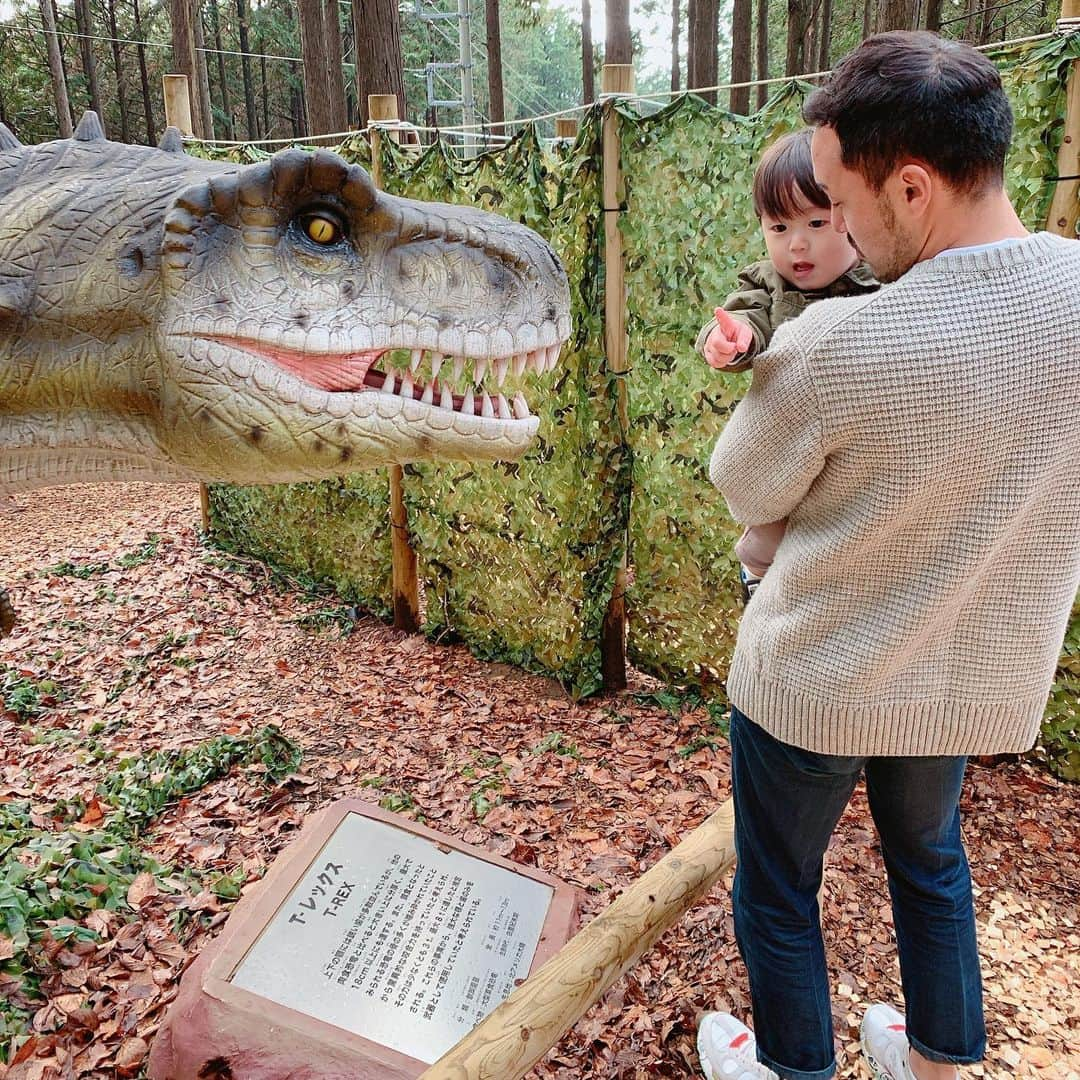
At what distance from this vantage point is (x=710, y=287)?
154 inches

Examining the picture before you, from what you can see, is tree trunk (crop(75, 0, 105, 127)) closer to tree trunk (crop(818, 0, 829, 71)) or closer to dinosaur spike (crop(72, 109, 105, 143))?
tree trunk (crop(818, 0, 829, 71))

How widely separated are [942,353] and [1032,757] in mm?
3219

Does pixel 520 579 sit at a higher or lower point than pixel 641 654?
higher

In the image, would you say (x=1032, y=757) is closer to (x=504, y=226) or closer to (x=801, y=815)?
(x=801, y=815)

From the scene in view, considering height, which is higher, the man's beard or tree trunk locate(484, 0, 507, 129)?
tree trunk locate(484, 0, 507, 129)

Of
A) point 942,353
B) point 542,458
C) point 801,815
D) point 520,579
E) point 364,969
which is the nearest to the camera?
point 942,353

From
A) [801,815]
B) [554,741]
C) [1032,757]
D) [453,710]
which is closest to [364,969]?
[801,815]

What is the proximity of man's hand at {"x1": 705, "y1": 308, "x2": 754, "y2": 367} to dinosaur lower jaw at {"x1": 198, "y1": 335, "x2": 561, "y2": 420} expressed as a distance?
2.06ft

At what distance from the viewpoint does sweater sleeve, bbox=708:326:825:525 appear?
4.30 ft

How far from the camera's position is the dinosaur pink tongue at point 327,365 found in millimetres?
1863

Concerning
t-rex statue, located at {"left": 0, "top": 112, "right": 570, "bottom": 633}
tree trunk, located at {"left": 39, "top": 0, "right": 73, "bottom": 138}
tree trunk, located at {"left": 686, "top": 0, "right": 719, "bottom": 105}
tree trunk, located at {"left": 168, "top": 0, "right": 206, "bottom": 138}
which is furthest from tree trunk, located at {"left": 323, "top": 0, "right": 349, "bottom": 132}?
t-rex statue, located at {"left": 0, "top": 112, "right": 570, "bottom": 633}

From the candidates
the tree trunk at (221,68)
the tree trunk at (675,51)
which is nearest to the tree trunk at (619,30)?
the tree trunk at (675,51)

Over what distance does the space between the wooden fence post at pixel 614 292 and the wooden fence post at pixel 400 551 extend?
1470 mm

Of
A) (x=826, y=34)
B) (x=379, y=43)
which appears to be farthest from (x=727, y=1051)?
(x=826, y=34)
